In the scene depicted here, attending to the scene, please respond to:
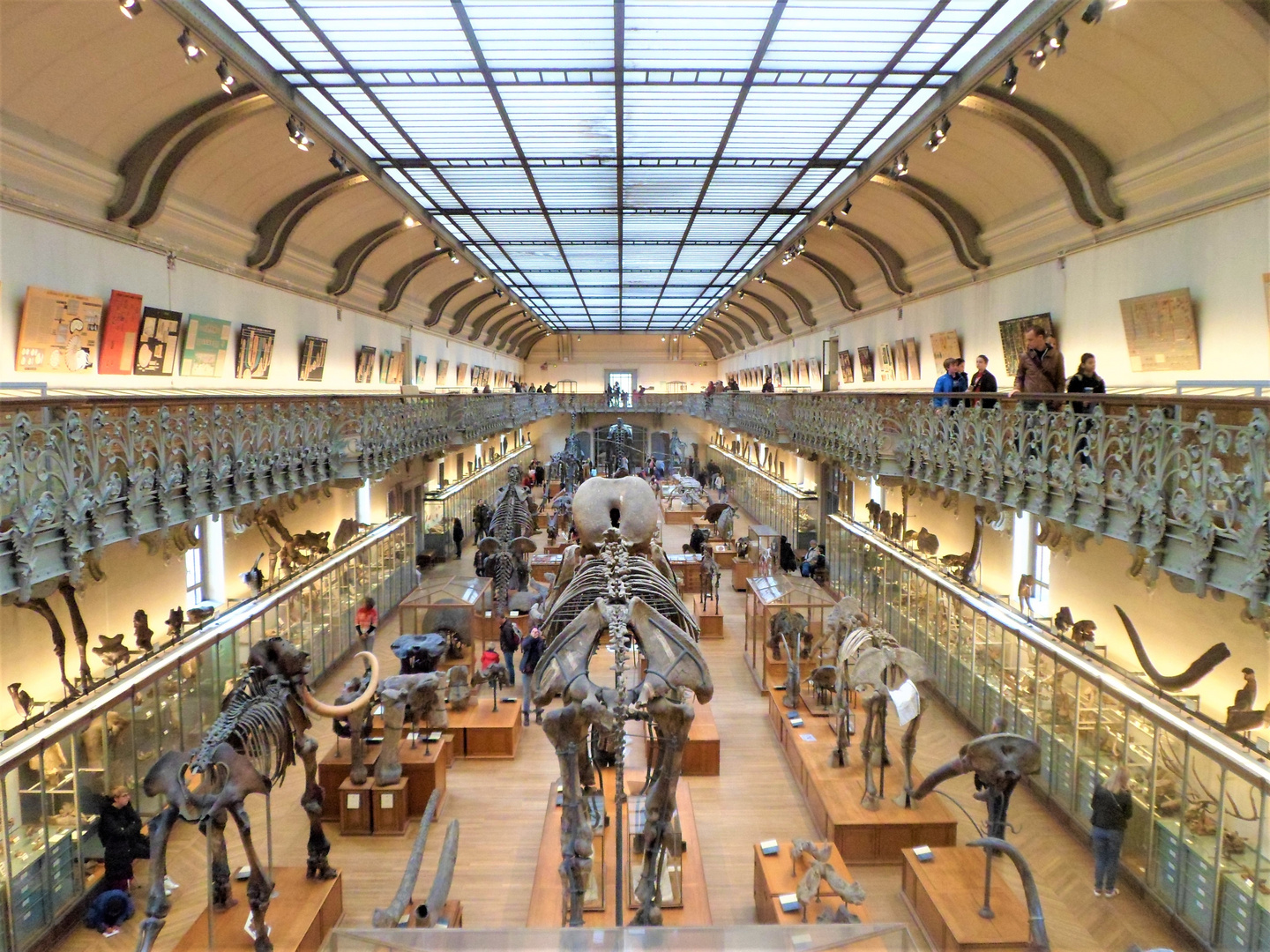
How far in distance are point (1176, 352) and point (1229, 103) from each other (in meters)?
2.62

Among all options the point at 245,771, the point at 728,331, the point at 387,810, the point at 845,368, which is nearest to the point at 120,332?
the point at 387,810

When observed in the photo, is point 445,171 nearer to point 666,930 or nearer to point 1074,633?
point 1074,633

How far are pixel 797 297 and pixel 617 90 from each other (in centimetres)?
1604

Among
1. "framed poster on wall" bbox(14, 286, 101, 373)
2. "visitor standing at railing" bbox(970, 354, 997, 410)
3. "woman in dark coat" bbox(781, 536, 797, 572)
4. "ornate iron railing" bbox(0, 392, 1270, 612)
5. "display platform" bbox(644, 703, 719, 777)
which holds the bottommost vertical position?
"display platform" bbox(644, 703, 719, 777)

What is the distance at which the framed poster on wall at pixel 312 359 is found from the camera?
53.6ft

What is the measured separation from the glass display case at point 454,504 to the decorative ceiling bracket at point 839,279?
39.0 feet

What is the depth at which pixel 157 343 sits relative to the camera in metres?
11.1

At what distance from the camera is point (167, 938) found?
21.3ft

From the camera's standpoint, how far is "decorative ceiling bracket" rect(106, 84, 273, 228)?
33.5ft

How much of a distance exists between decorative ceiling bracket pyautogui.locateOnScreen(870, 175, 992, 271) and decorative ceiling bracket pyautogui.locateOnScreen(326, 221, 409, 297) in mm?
10777

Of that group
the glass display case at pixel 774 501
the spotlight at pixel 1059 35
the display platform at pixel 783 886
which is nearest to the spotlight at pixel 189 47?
the spotlight at pixel 1059 35

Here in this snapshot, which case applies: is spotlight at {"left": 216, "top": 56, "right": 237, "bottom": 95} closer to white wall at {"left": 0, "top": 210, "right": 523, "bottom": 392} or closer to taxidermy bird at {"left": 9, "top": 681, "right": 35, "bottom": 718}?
white wall at {"left": 0, "top": 210, "right": 523, "bottom": 392}

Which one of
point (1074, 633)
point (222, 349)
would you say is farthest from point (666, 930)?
point (222, 349)

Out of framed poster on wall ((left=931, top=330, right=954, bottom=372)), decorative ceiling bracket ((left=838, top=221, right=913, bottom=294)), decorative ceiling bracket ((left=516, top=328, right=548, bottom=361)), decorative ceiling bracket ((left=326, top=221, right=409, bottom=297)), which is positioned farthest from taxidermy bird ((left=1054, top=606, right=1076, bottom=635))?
decorative ceiling bracket ((left=516, top=328, right=548, bottom=361))
